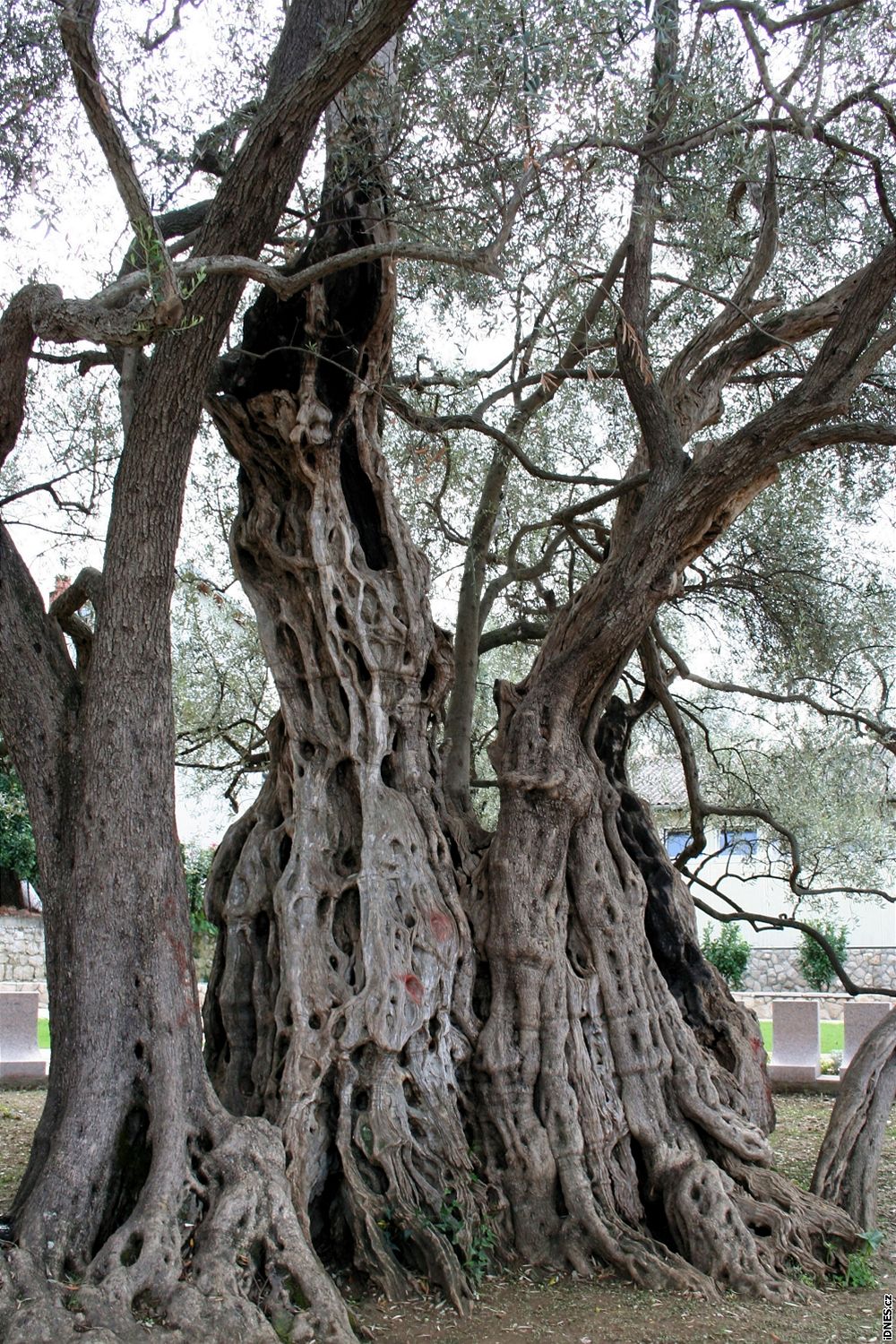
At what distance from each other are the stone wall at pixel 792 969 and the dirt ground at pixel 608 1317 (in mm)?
20292

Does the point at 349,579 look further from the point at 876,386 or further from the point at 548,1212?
the point at 876,386

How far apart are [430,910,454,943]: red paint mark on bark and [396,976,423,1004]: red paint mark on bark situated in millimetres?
338

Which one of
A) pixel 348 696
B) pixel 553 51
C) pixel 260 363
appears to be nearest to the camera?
pixel 553 51

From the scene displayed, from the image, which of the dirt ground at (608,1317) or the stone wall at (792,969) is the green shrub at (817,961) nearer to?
the stone wall at (792,969)

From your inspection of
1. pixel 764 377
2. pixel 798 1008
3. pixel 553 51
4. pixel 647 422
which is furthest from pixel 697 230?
pixel 798 1008

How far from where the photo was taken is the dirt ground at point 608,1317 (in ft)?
18.2

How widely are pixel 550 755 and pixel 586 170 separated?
3.63m

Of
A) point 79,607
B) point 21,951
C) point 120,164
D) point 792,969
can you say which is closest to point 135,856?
point 79,607

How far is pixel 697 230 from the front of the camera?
878 centimetres

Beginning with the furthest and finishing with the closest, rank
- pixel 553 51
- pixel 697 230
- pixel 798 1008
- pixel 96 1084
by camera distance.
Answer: pixel 798 1008, pixel 697 230, pixel 553 51, pixel 96 1084

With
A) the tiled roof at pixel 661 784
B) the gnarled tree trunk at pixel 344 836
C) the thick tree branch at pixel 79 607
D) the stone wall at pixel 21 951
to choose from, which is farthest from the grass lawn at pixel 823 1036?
the thick tree branch at pixel 79 607

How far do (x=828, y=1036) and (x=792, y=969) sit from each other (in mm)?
7650

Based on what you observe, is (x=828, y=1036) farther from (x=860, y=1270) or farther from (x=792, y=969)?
(x=860, y=1270)

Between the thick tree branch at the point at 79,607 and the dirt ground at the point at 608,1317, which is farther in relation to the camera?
the thick tree branch at the point at 79,607
